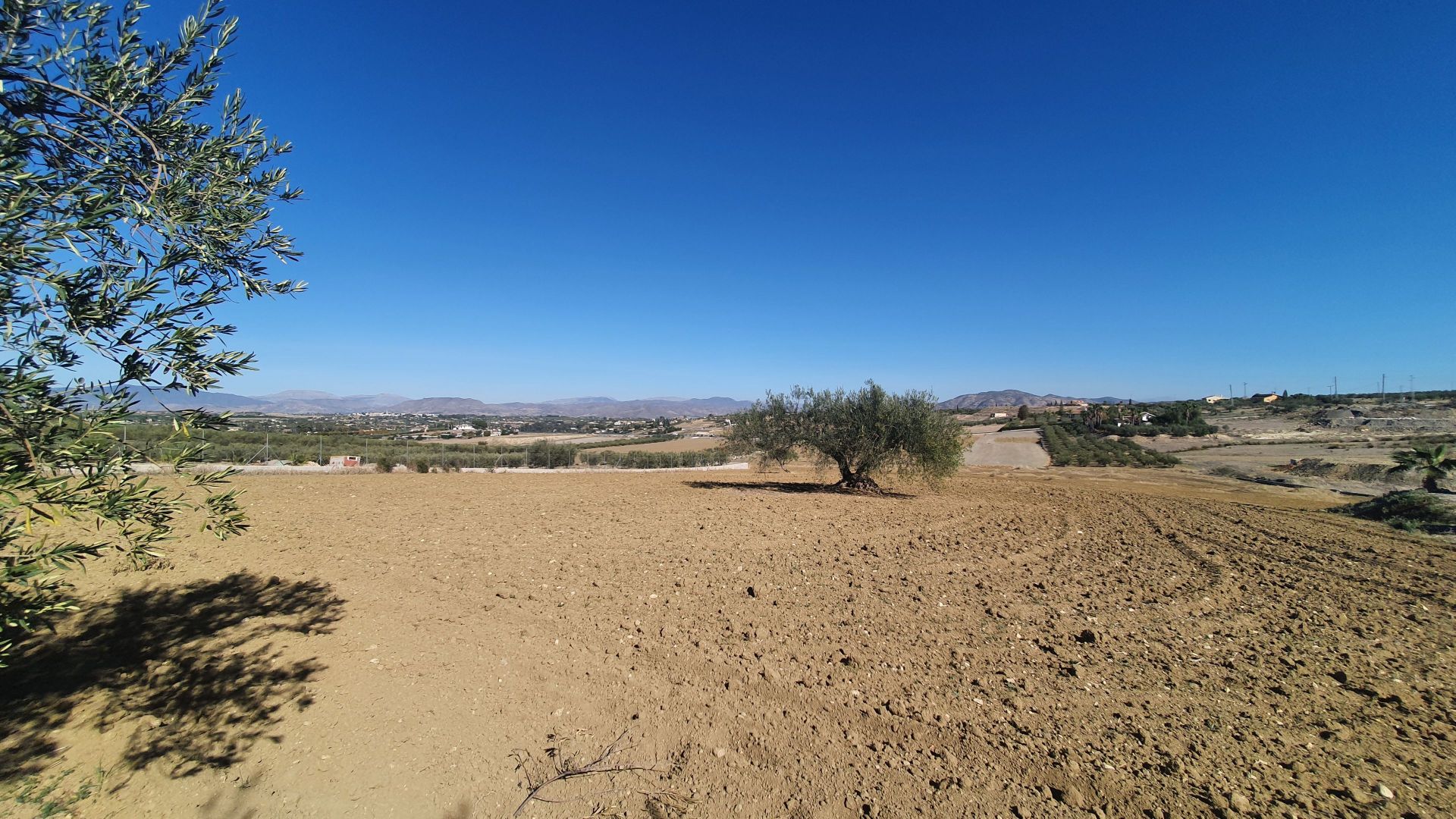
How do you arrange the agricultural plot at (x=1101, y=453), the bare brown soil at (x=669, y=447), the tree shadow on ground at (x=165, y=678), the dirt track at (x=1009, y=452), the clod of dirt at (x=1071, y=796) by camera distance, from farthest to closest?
the bare brown soil at (x=669, y=447), the dirt track at (x=1009, y=452), the agricultural plot at (x=1101, y=453), the tree shadow on ground at (x=165, y=678), the clod of dirt at (x=1071, y=796)

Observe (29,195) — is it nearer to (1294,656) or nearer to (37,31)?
(37,31)

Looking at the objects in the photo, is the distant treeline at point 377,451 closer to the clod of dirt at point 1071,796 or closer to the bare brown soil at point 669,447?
the bare brown soil at point 669,447

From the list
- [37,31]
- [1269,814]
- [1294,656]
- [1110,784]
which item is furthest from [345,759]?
[1294,656]

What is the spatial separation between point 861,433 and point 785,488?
4.34 meters

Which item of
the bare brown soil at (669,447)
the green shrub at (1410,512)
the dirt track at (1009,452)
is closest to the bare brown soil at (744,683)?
the green shrub at (1410,512)

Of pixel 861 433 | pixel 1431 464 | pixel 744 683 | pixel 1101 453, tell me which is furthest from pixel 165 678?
pixel 1101 453

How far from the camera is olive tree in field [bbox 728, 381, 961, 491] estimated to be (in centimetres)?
2034

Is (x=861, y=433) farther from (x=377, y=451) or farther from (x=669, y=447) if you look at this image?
(x=669, y=447)

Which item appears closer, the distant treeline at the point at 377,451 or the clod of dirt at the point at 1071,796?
the clod of dirt at the point at 1071,796

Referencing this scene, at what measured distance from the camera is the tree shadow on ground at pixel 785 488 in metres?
21.3

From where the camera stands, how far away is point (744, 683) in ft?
18.0

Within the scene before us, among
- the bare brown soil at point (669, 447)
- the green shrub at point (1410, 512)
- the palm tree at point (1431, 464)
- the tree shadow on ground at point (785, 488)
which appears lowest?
the tree shadow on ground at point (785, 488)

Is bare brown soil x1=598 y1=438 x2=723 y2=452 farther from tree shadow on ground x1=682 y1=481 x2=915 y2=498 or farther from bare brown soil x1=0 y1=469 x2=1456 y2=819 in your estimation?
bare brown soil x1=0 y1=469 x2=1456 y2=819

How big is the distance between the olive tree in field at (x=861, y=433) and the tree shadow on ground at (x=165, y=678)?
1702cm
